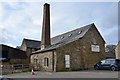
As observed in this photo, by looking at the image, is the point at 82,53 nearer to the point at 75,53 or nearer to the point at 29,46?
the point at 75,53

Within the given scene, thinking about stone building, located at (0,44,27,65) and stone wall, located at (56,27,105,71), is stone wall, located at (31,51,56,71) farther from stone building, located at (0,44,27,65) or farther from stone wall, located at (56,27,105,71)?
stone building, located at (0,44,27,65)

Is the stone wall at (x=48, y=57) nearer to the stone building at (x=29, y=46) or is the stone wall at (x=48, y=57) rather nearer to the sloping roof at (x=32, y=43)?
the stone building at (x=29, y=46)

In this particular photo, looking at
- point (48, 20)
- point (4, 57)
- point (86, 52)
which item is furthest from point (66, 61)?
point (4, 57)

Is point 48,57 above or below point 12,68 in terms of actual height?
above

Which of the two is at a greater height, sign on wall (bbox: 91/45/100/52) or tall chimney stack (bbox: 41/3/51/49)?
tall chimney stack (bbox: 41/3/51/49)

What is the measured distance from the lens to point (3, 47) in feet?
148

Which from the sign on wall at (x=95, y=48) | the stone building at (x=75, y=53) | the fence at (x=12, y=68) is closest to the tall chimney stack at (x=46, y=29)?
the stone building at (x=75, y=53)

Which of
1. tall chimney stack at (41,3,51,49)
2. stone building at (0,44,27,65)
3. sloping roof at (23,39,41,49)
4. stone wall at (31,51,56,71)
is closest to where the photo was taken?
stone wall at (31,51,56,71)

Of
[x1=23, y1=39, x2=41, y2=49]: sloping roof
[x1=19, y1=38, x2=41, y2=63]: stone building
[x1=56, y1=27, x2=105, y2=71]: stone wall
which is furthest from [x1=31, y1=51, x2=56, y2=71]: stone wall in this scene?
[x1=23, y1=39, x2=41, y2=49]: sloping roof

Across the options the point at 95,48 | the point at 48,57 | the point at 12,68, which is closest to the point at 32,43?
the point at 48,57

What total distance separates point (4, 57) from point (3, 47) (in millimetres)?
2422

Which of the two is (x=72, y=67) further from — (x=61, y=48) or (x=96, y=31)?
(x=96, y=31)

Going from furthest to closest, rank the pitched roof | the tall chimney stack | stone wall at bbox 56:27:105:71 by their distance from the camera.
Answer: the pitched roof, the tall chimney stack, stone wall at bbox 56:27:105:71

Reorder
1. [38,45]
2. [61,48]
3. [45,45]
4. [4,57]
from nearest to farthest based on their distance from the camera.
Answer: [61,48], [45,45], [4,57], [38,45]
